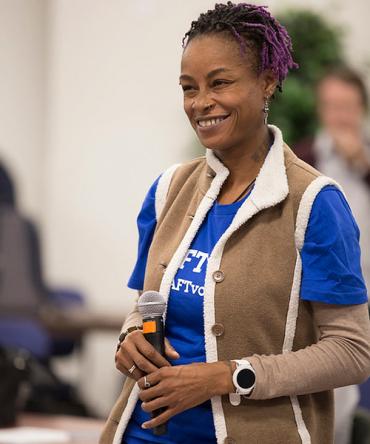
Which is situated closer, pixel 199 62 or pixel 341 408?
pixel 199 62

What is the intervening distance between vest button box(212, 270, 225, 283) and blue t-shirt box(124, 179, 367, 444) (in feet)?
0.09

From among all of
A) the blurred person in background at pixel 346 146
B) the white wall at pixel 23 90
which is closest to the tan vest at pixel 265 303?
the blurred person in background at pixel 346 146

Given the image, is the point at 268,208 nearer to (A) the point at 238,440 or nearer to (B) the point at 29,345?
(A) the point at 238,440

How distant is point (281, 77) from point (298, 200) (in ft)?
0.80

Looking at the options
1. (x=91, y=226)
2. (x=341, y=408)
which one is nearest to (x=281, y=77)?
(x=341, y=408)

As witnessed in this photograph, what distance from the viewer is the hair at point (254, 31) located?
1784mm

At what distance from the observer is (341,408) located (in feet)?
8.29

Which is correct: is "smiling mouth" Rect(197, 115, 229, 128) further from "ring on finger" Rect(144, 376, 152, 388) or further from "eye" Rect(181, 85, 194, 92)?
"ring on finger" Rect(144, 376, 152, 388)

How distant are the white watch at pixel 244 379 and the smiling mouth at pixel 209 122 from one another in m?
0.43

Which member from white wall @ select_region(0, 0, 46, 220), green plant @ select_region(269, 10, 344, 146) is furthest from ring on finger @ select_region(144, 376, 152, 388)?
white wall @ select_region(0, 0, 46, 220)

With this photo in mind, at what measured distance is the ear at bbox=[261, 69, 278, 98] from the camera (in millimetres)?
1809

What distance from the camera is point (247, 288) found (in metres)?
1.73

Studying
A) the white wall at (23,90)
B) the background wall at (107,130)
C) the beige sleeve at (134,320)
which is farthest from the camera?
the white wall at (23,90)

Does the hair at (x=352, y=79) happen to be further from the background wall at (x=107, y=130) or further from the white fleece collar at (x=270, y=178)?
the background wall at (x=107, y=130)
